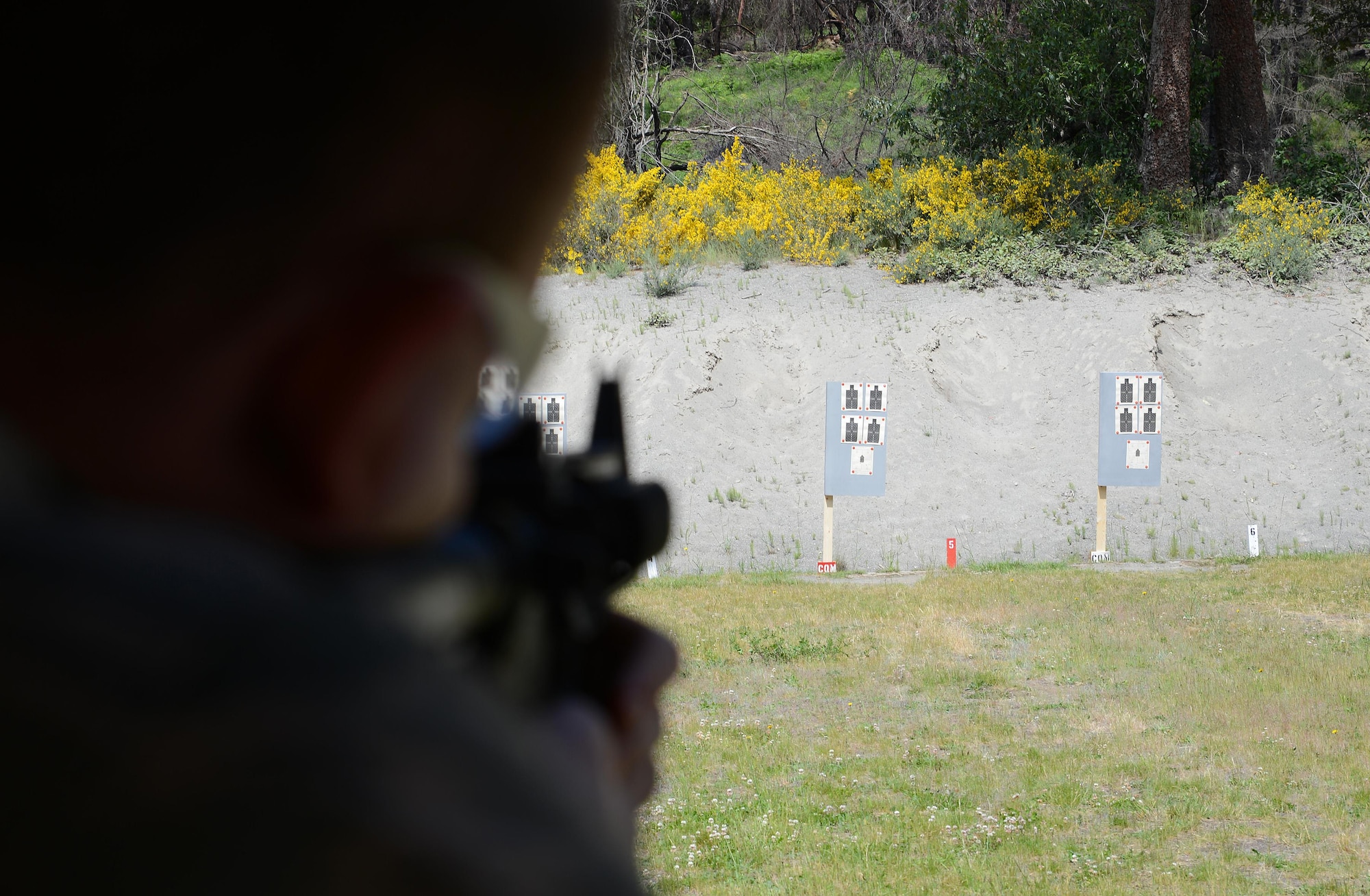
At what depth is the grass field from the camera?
3270mm

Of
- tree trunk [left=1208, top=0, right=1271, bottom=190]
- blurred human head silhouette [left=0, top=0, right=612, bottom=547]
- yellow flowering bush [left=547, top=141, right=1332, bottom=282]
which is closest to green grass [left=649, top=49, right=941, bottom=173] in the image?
yellow flowering bush [left=547, top=141, right=1332, bottom=282]

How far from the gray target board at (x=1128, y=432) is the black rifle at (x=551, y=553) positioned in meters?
9.52

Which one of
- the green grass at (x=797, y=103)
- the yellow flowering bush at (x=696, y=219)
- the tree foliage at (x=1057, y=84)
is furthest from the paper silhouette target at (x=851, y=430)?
the green grass at (x=797, y=103)

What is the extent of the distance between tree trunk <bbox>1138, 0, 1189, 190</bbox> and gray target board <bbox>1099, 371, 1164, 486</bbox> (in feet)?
15.8

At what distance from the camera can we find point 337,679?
225 mm

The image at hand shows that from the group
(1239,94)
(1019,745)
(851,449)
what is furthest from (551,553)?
(1239,94)

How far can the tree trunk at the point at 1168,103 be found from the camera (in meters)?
12.7

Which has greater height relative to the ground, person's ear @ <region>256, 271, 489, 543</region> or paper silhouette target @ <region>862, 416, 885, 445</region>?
paper silhouette target @ <region>862, 416, 885, 445</region>

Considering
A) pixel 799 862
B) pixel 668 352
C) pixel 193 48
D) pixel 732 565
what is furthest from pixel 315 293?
pixel 668 352

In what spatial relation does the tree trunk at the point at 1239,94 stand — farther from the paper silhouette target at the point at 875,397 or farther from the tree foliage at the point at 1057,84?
the paper silhouette target at the point at 875,397

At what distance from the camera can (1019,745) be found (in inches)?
172

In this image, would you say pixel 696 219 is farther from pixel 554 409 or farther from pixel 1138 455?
pixel 1138 455

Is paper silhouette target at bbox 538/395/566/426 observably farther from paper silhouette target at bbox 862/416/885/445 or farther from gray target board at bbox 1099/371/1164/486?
gray target board at bbox 1099/371/1164/486

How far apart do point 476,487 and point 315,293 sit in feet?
0.36
